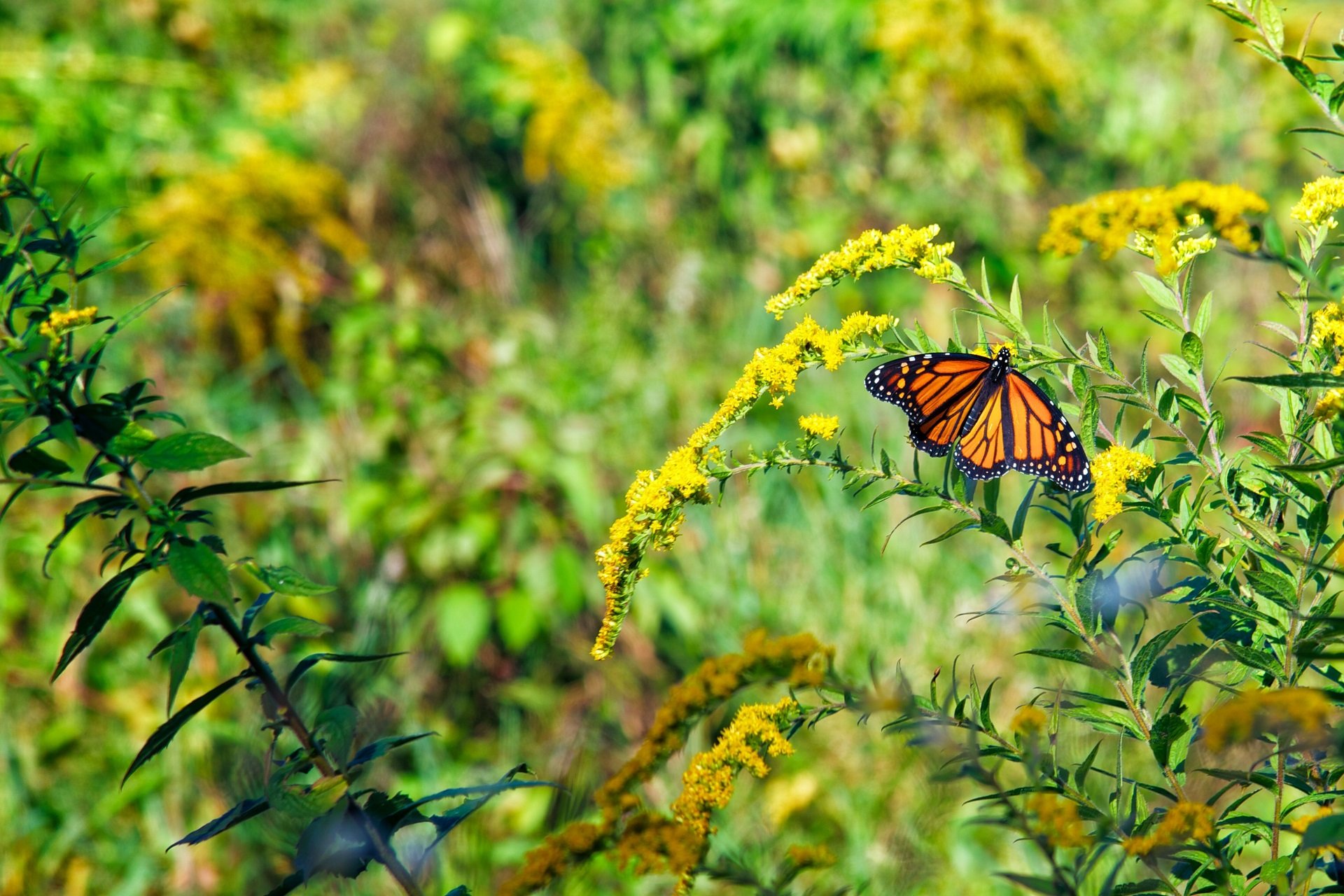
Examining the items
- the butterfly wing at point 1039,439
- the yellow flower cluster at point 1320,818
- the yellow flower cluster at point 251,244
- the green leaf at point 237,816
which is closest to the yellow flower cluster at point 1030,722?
the yellow flower cluster at point 1320,818

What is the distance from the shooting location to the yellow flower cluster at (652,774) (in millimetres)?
→ 1267

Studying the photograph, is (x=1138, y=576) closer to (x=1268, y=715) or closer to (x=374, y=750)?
(x=1268, y=715)

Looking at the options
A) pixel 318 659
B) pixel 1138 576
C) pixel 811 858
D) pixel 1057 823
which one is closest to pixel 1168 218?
pixel 1138 576

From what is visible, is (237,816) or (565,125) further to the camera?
(565,125)

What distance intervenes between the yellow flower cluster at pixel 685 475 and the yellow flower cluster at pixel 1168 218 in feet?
1.20

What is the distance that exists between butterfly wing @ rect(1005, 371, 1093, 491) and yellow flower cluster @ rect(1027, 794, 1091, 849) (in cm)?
52

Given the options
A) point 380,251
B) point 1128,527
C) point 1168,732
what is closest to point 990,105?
point 1128,527

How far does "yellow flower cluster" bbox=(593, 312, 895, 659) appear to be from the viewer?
4.87 feet

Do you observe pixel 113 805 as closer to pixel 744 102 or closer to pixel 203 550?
pixel 203 550

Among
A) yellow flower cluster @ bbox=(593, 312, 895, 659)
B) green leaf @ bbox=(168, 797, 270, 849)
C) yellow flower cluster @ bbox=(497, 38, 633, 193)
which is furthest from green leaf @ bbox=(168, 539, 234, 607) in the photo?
yellow flower cluster @ bbox=(497, 38, 633, 193)

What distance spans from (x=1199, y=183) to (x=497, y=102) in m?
4.87

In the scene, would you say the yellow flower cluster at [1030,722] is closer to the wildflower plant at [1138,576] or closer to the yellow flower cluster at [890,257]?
the wildflower plant at [1138,576]

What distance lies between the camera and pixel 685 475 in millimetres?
1482

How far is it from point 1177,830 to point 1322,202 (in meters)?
0.84
